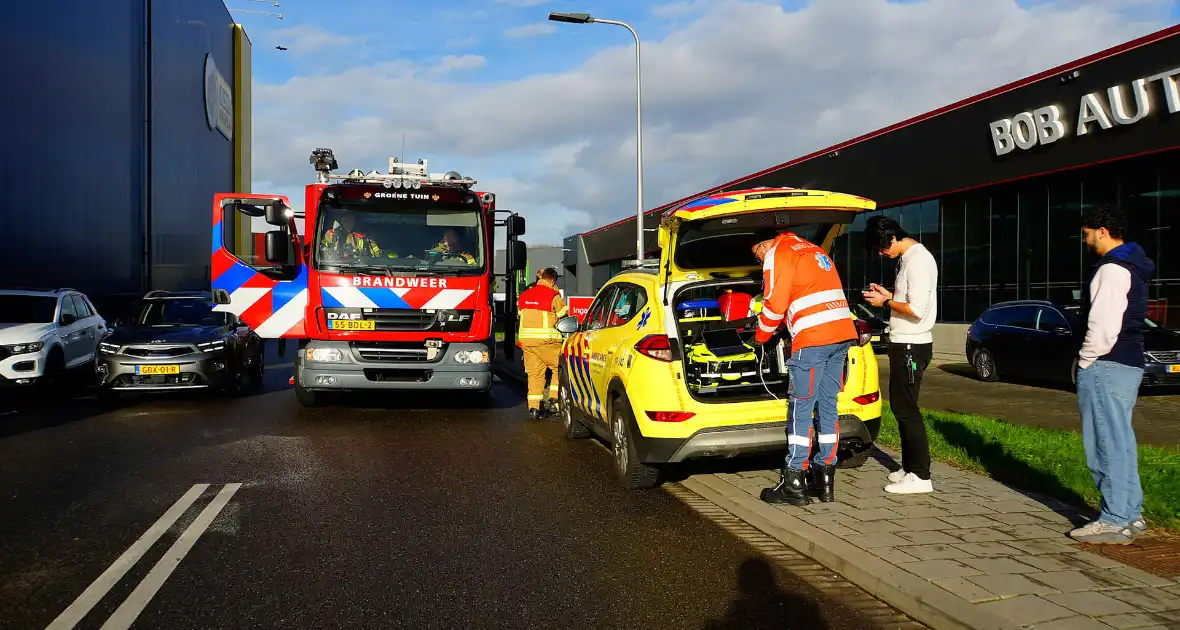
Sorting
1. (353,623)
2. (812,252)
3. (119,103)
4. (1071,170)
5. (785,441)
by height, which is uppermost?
(119,103)

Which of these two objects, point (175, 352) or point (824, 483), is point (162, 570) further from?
point (175, 352)

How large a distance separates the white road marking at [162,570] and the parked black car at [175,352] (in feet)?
21.6

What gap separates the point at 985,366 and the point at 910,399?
11.5m

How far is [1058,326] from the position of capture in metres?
14.8

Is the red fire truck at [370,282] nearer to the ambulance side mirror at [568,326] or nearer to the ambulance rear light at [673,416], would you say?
the ambulance side mirror at [568,326]

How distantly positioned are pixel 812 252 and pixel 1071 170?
1660cm

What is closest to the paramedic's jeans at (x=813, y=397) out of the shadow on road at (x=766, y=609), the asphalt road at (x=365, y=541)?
the asphalt road at (x=365, y=541)

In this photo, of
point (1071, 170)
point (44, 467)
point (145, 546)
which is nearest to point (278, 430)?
point (44, 467)

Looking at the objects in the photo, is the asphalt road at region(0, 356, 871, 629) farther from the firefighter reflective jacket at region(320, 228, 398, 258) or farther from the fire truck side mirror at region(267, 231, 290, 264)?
the firefighter reflective jacket at region(320, 228, 398, 258)

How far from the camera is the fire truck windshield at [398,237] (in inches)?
440

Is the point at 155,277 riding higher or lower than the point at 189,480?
higher

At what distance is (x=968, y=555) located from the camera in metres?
4.92

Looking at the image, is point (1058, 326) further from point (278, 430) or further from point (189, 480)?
point (189, 480)

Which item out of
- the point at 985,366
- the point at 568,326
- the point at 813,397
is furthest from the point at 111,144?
the point at 813,397
